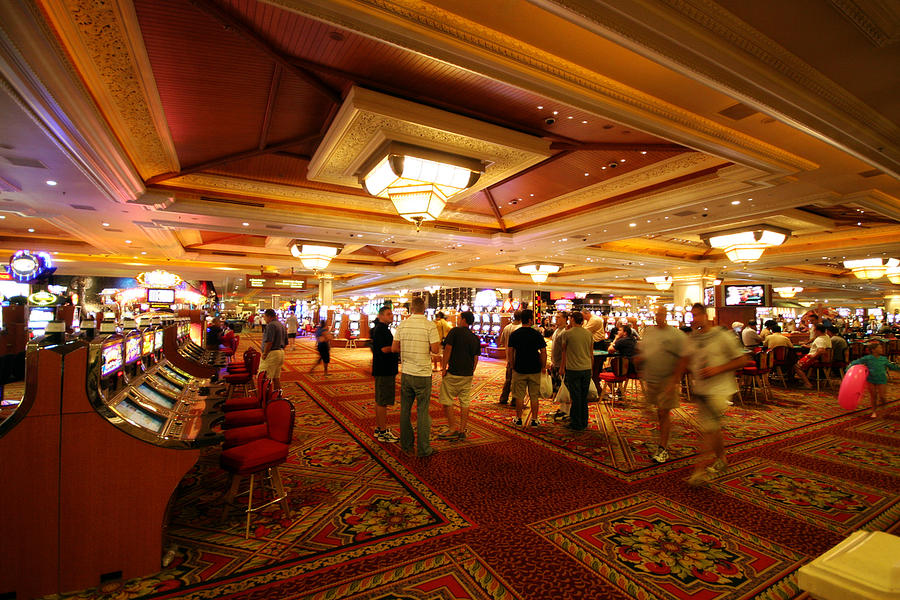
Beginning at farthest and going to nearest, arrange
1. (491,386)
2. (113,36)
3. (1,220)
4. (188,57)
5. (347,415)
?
(1,220)
(491,386)
(347,415)
(188,57)
(113,36)

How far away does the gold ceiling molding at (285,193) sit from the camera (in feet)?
22.5

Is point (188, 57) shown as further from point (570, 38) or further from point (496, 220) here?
point (496, 220)

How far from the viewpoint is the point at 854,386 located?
592 cm

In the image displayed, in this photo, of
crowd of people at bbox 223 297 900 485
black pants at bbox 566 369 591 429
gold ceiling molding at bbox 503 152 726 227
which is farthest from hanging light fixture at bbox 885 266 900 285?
black pants at bbox 566 369 591 429

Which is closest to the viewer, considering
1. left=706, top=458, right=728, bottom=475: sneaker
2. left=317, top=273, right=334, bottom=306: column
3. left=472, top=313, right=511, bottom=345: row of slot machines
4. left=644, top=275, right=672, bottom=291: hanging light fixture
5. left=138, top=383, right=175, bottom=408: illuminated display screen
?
left=138, top=383, right=175, bottom=408: illuminated display screen

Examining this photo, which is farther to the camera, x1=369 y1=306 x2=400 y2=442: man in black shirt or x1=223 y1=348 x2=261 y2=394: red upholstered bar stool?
x1=223 y1=348 x2=261 y2=394: red upholstered bar stool

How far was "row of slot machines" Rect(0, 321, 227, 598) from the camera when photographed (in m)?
2.08

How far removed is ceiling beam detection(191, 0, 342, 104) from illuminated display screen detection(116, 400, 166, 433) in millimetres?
2758

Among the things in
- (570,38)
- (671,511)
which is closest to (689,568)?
(671,511)

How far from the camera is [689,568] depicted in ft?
7.95

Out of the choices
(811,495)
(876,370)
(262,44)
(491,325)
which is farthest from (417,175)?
(491,325)

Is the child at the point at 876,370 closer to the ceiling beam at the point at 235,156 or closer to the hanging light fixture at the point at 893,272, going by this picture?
the ceiling beam at the point at 235,156

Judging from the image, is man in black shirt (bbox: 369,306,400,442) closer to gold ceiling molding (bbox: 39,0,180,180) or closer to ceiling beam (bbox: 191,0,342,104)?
ceiling beam (bbox: 191,0,342,104)

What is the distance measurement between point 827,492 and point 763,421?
2.52m
